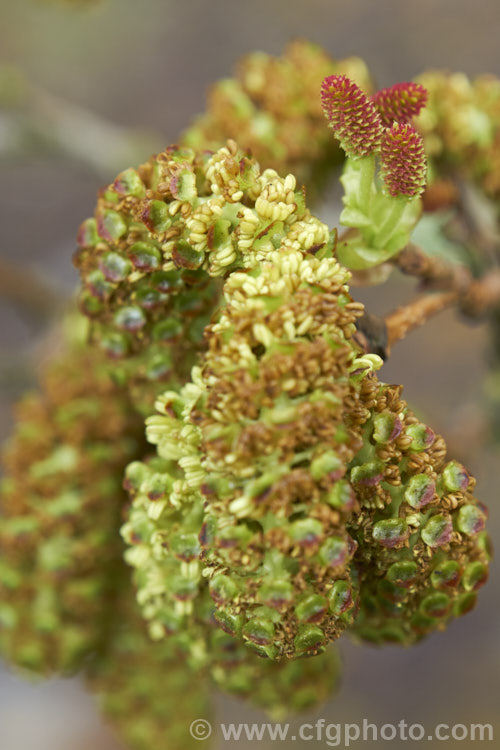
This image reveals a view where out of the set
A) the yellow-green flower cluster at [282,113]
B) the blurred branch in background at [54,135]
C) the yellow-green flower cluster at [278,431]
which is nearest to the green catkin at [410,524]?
the yellow-green flower cluster at [278,431]

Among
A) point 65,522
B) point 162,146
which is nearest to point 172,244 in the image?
point 65,522

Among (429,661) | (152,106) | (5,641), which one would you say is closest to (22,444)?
(5,641)

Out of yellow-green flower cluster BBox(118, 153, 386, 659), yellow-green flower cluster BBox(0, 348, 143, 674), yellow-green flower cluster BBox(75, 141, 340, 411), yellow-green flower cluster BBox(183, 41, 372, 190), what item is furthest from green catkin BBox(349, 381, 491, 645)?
yellow-green flower cluster BBox(183, 41, 372, 190)

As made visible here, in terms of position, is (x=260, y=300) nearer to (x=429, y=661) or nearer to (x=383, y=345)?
(x=383, y=345)

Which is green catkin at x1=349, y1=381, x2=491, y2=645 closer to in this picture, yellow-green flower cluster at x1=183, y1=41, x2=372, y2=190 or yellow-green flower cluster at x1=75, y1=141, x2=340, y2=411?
yellow-green flower cluster at x1=75, y1=141, x2=340, y2=411

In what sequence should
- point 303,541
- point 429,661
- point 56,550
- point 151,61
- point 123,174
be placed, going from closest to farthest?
point 303,541
point 123,174
point 56,550
point 429,661
point 151,61

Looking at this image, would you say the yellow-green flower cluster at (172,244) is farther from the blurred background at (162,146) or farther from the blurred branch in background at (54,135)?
the blurred branch in background at (54,135)
